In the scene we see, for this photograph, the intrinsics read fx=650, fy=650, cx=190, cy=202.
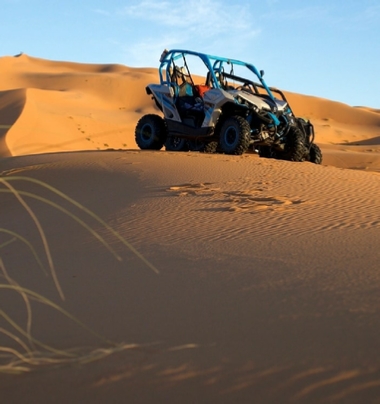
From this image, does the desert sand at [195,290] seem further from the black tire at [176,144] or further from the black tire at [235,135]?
the black tire at [176,144]

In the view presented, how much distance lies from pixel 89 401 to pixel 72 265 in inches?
87.7

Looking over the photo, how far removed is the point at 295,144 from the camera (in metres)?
11.3

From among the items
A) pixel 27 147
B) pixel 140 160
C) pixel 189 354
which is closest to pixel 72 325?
pixel 189 354

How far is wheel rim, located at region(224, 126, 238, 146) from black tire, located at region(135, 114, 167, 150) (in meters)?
2.06

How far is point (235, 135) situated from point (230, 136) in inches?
6.5

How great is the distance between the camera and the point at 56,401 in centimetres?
231

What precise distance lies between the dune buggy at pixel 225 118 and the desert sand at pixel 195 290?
2.13m

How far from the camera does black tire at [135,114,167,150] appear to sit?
41.6 feet

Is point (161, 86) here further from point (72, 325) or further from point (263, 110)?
point (72, 325)

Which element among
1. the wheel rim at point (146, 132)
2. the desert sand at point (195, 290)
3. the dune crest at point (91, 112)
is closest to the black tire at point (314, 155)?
the wheel rim at point (146, 132)

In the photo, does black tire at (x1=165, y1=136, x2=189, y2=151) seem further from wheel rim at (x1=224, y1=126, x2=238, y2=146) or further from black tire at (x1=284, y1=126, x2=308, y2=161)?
black tire at (x1=284, y1=126, x2=308, y2=161)

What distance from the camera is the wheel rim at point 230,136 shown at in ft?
35.6

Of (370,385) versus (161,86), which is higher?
(161,86)

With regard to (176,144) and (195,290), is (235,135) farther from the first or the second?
(195,290)
